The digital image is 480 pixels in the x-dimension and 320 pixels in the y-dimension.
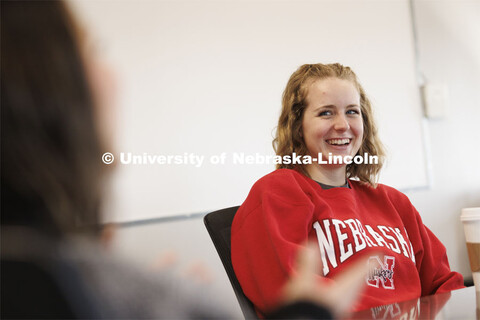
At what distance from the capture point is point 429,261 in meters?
1.27

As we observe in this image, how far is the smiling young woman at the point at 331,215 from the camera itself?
1030mm

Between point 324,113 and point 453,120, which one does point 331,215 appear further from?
point 453,120

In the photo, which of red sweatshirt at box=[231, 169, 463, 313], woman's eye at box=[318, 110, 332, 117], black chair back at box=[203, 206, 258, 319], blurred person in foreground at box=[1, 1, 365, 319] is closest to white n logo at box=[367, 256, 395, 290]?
red sweatshirt at box=[231, 169, 463, 313]

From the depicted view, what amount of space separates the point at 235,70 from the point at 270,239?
1205mm

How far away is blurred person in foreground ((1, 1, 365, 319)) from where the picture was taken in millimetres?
308

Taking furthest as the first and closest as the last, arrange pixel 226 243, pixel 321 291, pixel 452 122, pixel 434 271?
pixel 452 122
pixel 434 271
pixel 226 243
pixel 321 291

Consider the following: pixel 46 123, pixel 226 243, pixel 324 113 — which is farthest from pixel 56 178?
pixel 324 113

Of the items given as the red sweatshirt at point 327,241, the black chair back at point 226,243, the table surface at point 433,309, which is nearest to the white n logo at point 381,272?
the red sweatshirt at point 327,241

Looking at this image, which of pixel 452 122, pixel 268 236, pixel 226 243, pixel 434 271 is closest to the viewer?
pixel 268 236

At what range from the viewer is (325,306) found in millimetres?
431

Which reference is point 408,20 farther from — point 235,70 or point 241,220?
point 241,220

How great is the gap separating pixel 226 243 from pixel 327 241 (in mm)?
256

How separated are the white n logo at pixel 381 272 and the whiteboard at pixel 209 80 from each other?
93cm

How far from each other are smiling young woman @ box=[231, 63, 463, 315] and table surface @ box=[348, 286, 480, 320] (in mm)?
165
